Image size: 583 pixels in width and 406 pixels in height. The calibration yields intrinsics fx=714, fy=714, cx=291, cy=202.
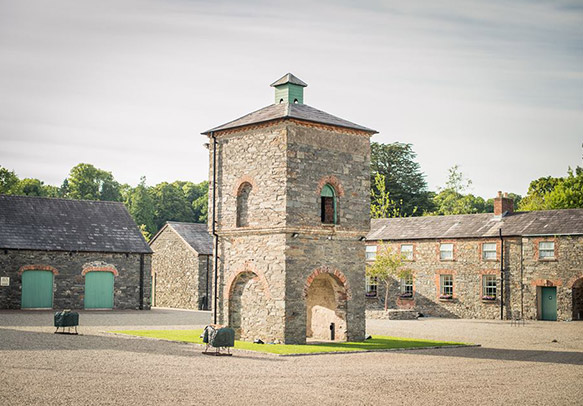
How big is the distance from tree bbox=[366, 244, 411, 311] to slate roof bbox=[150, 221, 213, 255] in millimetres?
10072

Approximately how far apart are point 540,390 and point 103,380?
9.13 metres

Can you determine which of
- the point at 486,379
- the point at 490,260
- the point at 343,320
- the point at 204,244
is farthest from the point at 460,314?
the point at 486,379

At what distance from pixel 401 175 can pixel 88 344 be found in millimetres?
51548

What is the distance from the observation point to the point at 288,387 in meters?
14.7

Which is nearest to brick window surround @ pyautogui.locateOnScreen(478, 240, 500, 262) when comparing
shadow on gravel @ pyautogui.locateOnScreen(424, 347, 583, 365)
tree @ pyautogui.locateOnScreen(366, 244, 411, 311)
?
tree @ pyautogui.locateOnScreen(366, 244, 411, 311)

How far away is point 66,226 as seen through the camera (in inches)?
1561

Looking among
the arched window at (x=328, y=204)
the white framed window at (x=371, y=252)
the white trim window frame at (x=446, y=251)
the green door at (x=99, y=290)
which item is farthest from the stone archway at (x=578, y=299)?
the green door at (x=99, y=290)

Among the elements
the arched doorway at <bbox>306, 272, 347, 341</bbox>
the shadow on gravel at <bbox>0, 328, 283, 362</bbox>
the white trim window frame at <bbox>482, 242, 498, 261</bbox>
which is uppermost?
the white trim window frame at <bbox>482, 242, 498, 261</bbox>

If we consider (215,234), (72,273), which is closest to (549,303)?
(215,234)

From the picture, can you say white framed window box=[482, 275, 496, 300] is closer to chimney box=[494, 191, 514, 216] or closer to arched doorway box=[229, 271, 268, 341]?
chimney box=[494, 191, 514, 216]

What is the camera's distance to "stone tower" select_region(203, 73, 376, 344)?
2331 centimetres

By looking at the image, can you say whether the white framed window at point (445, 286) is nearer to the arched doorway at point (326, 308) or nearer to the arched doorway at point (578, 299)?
the arched doorway at point (578, 299)

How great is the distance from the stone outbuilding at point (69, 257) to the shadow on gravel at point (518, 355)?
22299mm

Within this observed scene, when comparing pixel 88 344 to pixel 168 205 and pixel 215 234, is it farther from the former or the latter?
pixel 168 205
